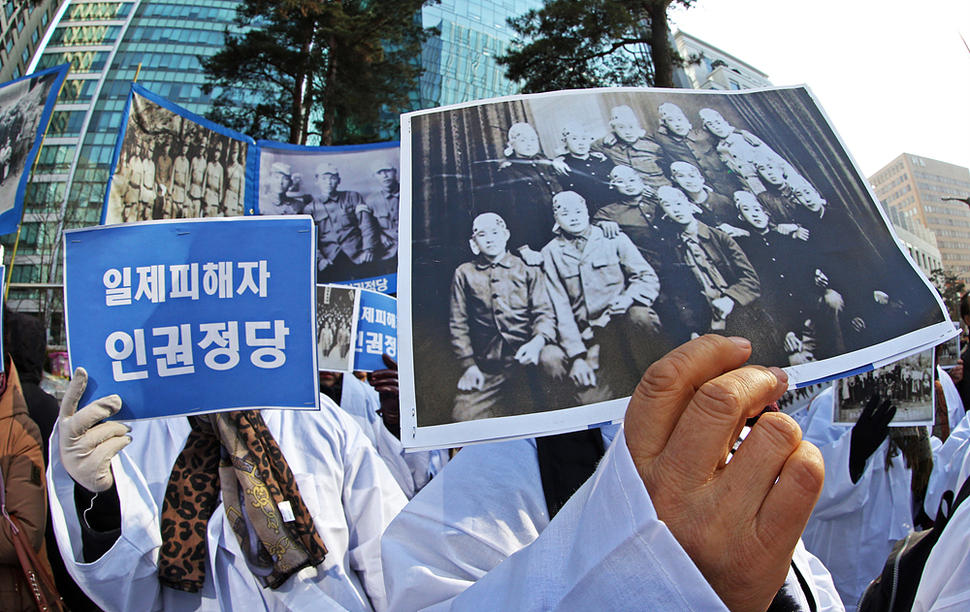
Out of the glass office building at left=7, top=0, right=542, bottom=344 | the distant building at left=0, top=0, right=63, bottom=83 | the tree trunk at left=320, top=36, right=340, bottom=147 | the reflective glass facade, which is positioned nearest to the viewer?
the distant building at left=0, top=0, right=63, bottom=83

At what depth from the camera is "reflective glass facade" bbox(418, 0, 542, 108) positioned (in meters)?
21.3

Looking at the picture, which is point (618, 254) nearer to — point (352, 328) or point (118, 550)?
point (118, 550)

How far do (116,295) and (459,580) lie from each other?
4.33ft

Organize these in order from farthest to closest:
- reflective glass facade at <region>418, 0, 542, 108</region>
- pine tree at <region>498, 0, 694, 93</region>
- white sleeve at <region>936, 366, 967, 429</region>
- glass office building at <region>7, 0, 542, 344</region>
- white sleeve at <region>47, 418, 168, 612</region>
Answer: reflective glass facade at <region>418, 0, 542, 108</region> < glass office building at <region>7, 0, 542, 344</region> < pine tree at <region>498, 0, 694, 93</region> < white sleeve at <region>936, 366, 967, 429</region> < white sleeve at <region>47, 418, 168, 612</region>

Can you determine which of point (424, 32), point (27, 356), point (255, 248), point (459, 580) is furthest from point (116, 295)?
point (424, 32)

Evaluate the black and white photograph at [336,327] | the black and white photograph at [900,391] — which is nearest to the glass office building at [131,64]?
the black and white photograph at [336,327]

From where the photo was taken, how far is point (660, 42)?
27.6ft

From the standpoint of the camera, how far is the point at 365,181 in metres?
4.71

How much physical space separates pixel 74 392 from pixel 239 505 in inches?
26.4

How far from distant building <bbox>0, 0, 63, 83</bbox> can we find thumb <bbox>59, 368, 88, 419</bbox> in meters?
5.11

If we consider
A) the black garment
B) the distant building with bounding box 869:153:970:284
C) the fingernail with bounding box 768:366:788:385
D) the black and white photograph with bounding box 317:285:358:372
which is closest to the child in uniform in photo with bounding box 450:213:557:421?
the fingernail with bounding box 768:366:788:385

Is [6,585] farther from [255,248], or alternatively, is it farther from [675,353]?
[675,353]

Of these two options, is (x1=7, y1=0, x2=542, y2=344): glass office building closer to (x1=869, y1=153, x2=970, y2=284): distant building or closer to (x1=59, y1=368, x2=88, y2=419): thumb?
(x1=869, y1=153, x2=970, y2=284): distant building

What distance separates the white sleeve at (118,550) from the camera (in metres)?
1.77
